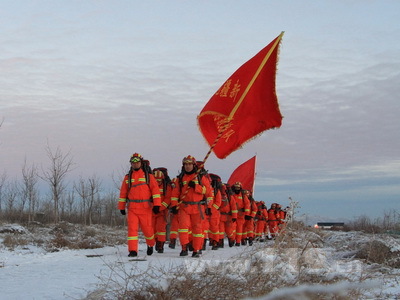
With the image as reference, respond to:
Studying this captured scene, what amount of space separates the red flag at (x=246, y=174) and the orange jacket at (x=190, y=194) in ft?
35.4

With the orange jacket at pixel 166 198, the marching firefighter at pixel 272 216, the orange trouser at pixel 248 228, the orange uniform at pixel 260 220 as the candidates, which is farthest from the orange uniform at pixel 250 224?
the orange jacket at pixel 166 198

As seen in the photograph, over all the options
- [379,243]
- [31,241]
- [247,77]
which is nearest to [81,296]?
[247,77]

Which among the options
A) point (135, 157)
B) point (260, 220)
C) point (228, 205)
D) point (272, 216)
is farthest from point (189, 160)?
point (272, 216)

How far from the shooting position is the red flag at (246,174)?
23391 millimetres

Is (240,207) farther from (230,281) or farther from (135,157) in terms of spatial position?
(230,281)

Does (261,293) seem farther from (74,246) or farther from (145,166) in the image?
(74,246)

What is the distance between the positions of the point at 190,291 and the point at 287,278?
4.21 ft

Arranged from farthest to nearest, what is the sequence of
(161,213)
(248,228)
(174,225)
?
(248,228) → (174,225) → (161,213)

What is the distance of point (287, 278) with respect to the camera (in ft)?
19.3

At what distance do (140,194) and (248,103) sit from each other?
3.28 metres

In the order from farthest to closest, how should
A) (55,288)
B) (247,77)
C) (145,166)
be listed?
(145,166), (247,77), (55,288)

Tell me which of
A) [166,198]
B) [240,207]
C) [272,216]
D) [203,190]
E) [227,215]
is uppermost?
[203,190]

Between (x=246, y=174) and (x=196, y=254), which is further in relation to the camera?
(x=246, y=174)

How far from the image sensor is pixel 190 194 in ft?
40.3
